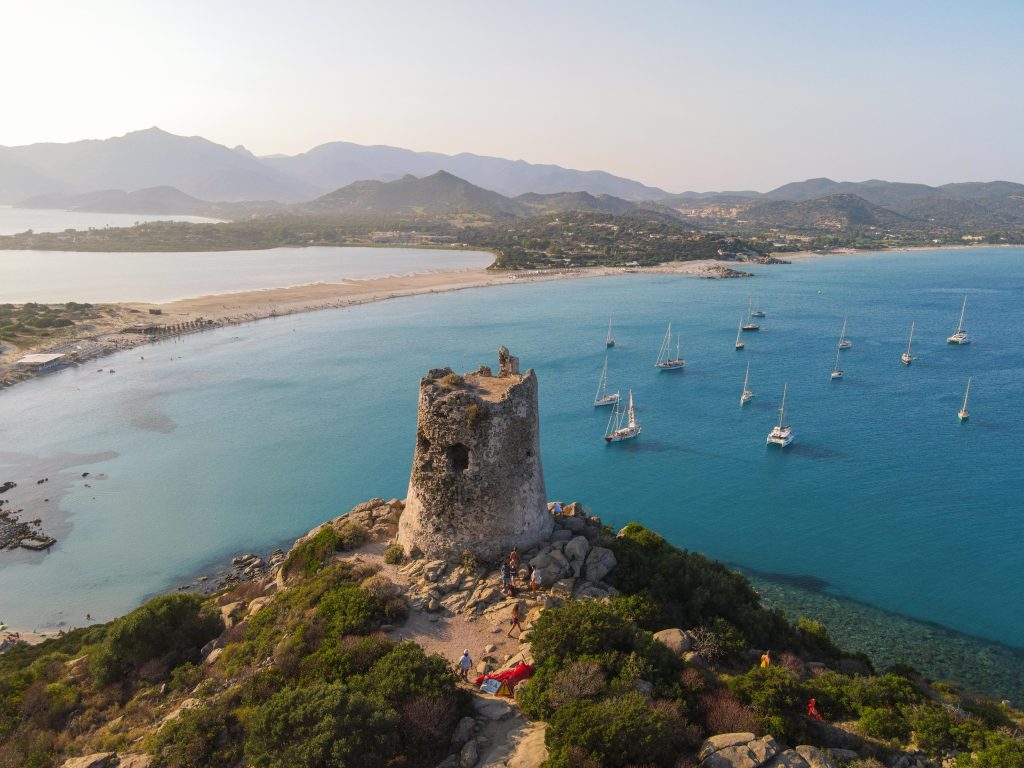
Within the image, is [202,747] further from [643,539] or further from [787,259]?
[787,259]

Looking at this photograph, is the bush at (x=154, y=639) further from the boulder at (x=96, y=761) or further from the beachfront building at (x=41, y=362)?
the beachfront building at (x=41, y=362)

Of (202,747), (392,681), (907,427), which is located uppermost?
(392,681)

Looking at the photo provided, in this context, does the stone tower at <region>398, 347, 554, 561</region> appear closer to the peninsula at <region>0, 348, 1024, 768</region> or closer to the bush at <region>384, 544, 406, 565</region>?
the peninsula at <region>0, 348, 1024, 768</region>

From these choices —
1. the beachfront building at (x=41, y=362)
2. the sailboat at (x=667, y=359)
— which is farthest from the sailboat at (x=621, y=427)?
the beachfront building at (x=41, y=362)

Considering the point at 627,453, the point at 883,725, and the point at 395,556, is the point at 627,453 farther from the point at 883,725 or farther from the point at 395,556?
the point at 883,725

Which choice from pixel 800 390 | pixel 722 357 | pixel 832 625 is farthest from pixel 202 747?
pixel 722 357

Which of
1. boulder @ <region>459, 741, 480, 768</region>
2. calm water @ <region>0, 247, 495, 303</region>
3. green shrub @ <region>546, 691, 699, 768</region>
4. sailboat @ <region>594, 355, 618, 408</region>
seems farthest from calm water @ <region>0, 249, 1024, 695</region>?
calm water @ <region>0, 247, 495, 303</region>

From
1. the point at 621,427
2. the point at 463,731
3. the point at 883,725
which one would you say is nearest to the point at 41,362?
the point at 621,427
